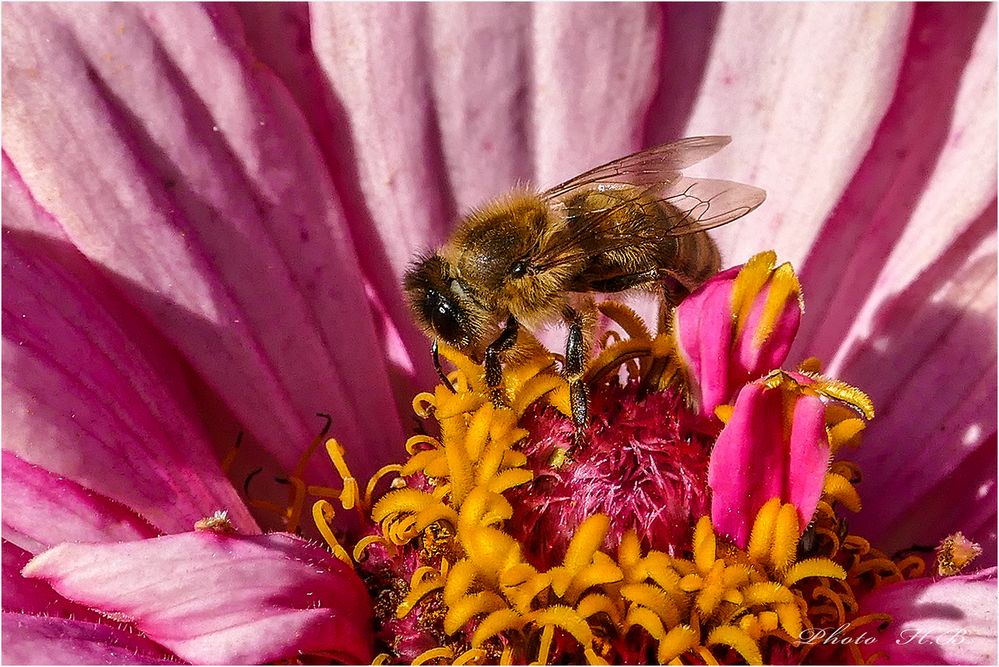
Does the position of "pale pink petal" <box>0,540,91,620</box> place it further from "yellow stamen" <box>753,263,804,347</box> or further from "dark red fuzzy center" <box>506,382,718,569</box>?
"yellow stamen" <box>753,263,804,347</box>

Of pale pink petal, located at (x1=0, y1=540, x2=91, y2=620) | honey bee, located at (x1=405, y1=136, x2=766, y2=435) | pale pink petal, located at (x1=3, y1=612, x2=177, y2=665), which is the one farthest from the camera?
honey bee, located at (x1=405, y1=136, x2=766, y2=435)

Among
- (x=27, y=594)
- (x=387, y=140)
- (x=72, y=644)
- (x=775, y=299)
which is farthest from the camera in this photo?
(x=387, y=140)

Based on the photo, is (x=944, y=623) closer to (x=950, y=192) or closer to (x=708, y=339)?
(x=708, y=339)

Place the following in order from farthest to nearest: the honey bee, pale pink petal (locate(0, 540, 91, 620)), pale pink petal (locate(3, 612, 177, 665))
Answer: the honey bee → pale pink petal (locate(0, 540, 91, 620)) → pale pink petal (locate(3, 612, 177, 665))

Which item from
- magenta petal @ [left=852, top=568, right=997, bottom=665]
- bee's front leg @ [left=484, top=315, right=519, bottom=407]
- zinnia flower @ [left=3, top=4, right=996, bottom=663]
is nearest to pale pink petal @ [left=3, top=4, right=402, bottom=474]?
zinnia flower @ [left=3, top=4, right=996, bottom=663]

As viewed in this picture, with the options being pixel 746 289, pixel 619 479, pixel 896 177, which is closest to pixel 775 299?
pixel 746 289

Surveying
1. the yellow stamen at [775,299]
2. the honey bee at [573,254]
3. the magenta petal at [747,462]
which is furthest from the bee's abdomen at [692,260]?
the magenta petal at [747,462]
